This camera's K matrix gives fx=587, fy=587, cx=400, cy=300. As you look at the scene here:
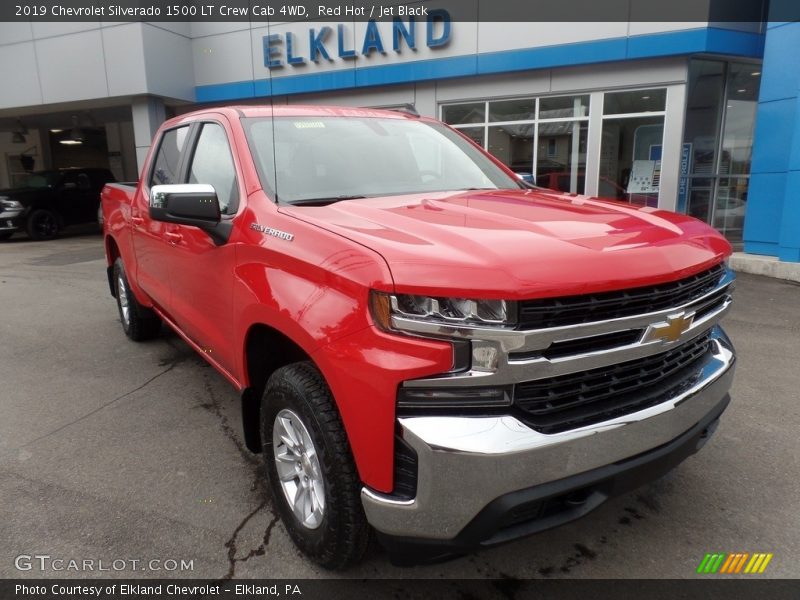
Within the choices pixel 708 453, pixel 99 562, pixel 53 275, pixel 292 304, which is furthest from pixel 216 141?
pixel 53 275

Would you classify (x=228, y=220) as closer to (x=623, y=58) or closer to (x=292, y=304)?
(x=292, y=304)

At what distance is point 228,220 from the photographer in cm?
281

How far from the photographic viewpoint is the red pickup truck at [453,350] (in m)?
1.79

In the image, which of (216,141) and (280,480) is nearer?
(280,480)

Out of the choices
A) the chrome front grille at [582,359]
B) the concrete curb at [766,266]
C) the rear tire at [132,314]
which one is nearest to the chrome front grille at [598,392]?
the chrome front grille at [582,359]

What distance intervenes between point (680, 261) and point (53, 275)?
10.2 metres

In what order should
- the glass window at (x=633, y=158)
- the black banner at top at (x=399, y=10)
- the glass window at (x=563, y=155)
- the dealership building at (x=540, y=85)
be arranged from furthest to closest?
the glass window at (x=563, y=155), the glass window at (x=633, y=158), the black banner at top at (x=399, y=10), the dealership building at (x=540, y=85)

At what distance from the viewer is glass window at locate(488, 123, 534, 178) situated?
1256 centimetres

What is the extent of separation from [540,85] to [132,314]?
958cm

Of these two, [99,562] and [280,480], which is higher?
[280,480]

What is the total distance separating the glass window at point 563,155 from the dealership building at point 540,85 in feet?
0.09

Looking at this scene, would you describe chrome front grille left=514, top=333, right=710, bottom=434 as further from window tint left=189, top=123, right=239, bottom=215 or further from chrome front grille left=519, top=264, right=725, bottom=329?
window tint left=189, top=123, right=239, bottom=215

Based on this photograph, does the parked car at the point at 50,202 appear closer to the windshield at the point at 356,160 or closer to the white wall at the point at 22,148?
the white wall at the point at 22,148

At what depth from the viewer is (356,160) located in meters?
3.11
